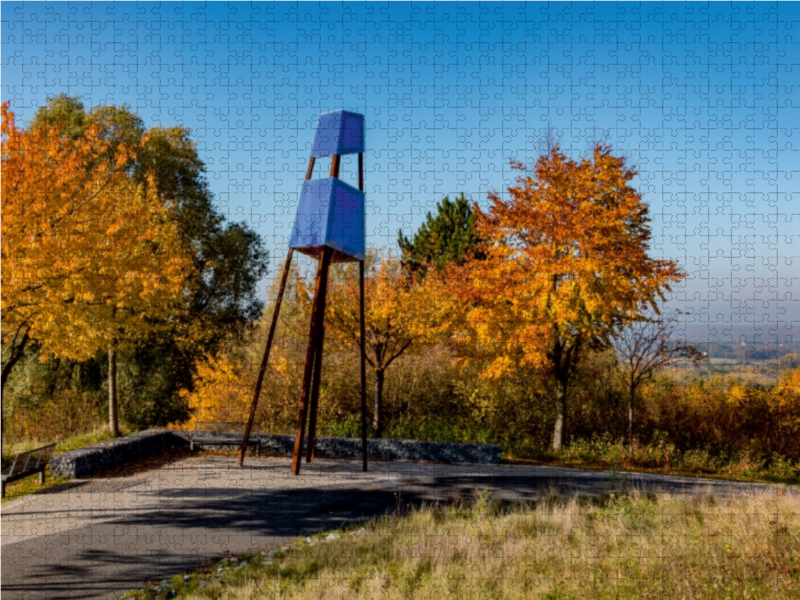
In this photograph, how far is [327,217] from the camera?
11781 millimetres

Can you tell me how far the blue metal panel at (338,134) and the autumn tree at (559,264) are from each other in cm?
522

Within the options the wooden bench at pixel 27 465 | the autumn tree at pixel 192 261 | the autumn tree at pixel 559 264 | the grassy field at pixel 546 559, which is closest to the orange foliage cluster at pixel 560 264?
the autumn tree at pixel 559 264

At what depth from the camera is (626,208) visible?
15.5 metres

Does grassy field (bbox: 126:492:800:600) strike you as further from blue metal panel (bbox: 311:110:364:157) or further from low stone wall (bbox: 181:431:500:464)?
blue metal panel (bbox: 311:110:364:157)

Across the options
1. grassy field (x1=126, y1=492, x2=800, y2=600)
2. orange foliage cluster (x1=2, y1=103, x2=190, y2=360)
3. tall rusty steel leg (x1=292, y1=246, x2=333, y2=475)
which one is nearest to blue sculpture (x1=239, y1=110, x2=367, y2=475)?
tall rusty steel leg (x1=292, y1=246, x2=333, y2=475)

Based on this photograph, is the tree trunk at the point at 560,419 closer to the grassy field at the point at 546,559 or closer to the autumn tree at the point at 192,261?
the grassy field at the point at 546,559

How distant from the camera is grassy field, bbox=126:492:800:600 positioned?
5.78m

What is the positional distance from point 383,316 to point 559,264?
4.38 metres

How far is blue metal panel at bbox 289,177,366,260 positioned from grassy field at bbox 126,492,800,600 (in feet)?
15.8

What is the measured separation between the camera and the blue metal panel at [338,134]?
1227 cm

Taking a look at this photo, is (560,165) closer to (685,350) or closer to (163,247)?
(685,350)

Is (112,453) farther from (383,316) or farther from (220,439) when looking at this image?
(383,316)

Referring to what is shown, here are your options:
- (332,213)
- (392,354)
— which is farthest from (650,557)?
(392,354)

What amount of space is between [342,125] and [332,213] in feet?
5.60
